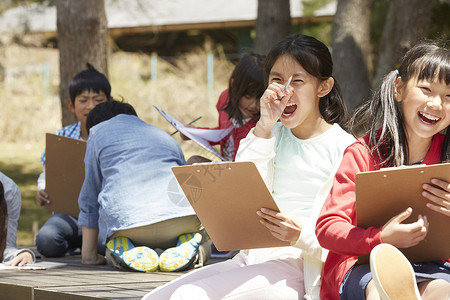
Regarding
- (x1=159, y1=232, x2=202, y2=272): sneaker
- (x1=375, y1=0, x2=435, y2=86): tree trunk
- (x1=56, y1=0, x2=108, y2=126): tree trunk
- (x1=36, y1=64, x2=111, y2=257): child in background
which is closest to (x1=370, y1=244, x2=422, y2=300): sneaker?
(x1=159, y1=232, x2=202, y2=272): sneaker

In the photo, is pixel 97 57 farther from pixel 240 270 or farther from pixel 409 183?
pixel 409 183

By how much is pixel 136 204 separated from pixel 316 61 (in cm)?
138

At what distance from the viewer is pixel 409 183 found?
227 cm

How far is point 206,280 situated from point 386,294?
2.61ft

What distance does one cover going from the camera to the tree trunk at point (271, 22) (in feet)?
26.0

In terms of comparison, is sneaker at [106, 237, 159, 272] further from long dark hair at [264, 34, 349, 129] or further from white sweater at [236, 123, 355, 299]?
long dark hair at [264, 34, 349, 129]

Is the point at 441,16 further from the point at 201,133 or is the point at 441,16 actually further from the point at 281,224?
the point at 281,224

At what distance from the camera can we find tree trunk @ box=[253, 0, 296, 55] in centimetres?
792

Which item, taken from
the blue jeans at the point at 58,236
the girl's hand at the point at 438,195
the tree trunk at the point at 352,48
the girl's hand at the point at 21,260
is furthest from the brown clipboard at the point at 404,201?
the tree trunk at the point at 352,48

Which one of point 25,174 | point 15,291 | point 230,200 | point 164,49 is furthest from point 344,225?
point 164,49

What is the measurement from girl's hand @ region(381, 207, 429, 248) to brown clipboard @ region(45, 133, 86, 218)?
98.2 inches

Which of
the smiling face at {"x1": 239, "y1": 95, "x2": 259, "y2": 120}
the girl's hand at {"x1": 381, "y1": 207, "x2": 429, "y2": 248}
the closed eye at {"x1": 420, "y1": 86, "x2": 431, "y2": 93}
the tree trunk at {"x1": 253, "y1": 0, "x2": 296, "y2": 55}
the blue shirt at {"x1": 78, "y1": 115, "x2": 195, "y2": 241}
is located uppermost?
the tree trunk at {"x1": 253, "y1": 0, "x2": 296, "y2": 55}

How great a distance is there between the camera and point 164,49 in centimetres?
1894

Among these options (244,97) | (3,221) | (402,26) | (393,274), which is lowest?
(3,221)
